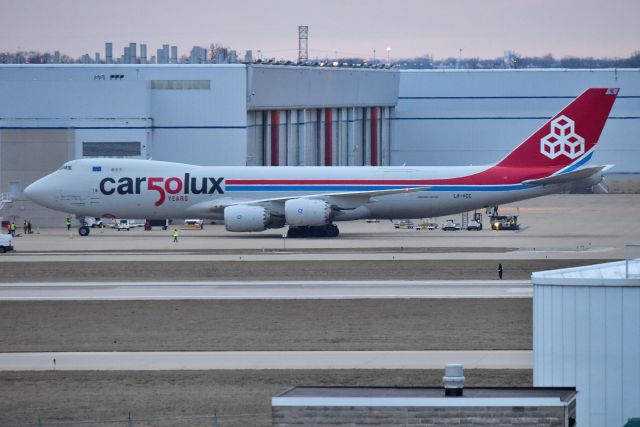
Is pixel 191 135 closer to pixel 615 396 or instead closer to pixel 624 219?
pixel 624 219

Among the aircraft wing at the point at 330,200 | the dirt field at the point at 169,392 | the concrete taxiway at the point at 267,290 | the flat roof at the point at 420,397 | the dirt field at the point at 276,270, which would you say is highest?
the aircraft wing at the point at 330,200

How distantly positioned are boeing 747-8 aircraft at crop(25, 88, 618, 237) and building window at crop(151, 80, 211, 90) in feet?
59.9

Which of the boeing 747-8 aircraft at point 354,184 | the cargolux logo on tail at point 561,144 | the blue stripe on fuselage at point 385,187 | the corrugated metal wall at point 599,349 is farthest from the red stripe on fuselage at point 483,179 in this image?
the corrugated metal wall at point 599,349

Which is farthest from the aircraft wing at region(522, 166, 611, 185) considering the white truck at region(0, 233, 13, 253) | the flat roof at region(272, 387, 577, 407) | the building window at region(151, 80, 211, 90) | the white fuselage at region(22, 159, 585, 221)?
the flat roof at region(272, 387, 577, 407)

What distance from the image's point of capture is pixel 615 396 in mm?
23344

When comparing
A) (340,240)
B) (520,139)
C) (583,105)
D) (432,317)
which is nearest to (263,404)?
(432,317)

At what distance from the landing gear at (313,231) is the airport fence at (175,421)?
160ft

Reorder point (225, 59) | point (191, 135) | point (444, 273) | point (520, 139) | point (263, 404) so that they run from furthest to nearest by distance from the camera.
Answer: point (520, 139)
point (225, 59)
point (191, 135)
point (444, 273)
point (263, 404)

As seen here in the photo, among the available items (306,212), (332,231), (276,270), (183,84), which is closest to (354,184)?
(332,231)

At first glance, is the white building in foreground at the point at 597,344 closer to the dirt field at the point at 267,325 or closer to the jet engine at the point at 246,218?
the dirt field at the point at 267,325

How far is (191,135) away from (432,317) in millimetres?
54034

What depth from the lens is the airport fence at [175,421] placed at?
28.0 meters

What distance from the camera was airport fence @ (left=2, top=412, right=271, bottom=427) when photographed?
1102 inches

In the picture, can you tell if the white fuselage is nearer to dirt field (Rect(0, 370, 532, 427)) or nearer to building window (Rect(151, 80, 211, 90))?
building window (Rect(151, 80, 211, 90))
